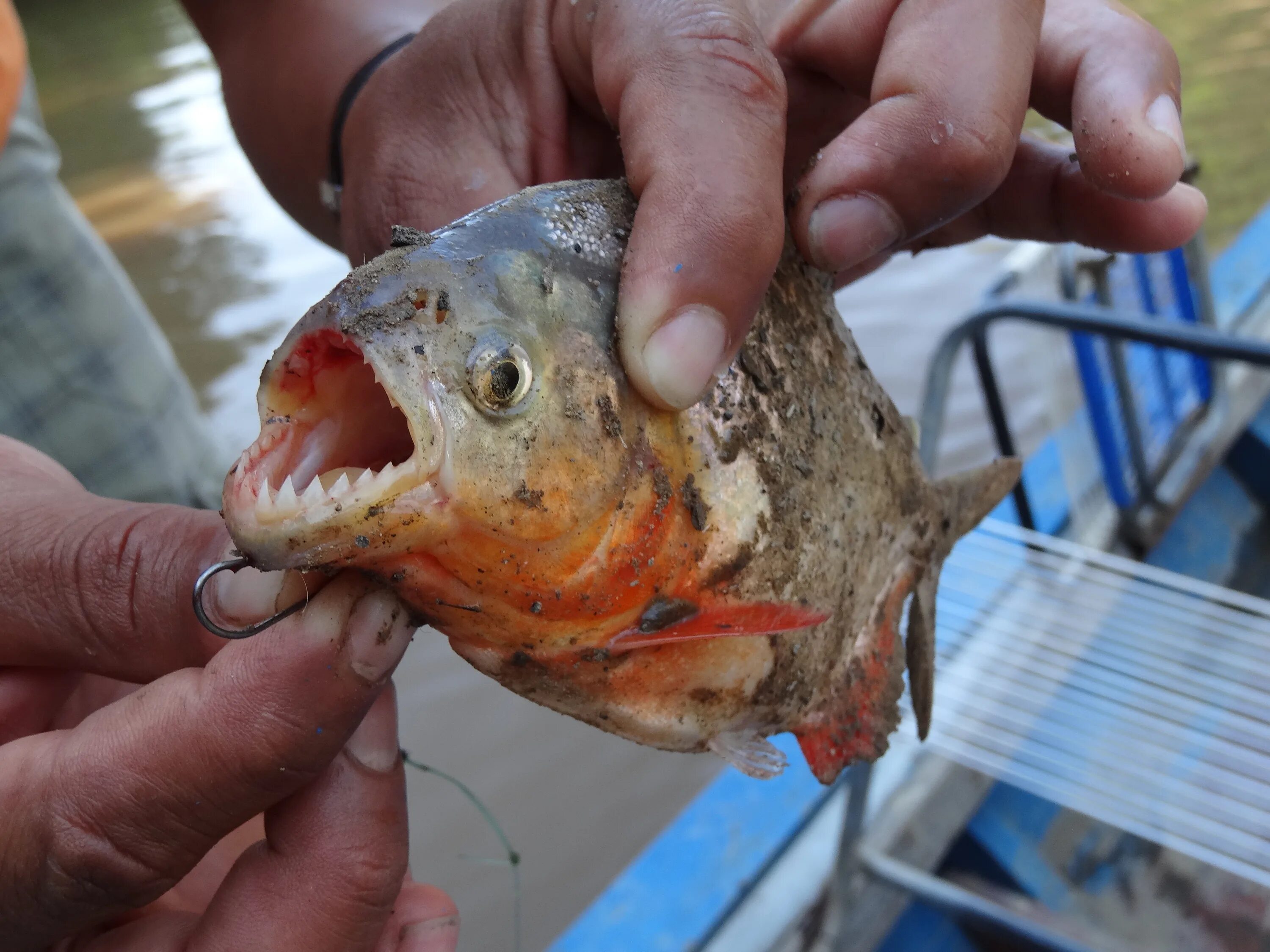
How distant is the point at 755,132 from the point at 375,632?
2.92 feet

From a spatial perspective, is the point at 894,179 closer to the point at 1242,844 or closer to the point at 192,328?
the point at 1242,844

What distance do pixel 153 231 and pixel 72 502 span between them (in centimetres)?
815

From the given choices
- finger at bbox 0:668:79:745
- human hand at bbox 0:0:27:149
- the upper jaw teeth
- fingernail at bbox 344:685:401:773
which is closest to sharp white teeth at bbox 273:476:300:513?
the upper jaw teeth

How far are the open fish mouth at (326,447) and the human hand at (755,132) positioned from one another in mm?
327

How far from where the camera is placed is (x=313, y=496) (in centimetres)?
108

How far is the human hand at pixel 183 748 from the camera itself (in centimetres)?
127

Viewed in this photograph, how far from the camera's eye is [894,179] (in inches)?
64.6

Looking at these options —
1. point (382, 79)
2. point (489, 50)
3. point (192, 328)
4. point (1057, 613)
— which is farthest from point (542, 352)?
point (192, 328)

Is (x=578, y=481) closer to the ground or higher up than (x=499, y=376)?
closer to the ground

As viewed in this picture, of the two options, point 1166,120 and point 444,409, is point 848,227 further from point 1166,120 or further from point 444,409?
point 444,409

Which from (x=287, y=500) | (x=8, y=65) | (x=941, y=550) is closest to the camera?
(x=287, y=500)

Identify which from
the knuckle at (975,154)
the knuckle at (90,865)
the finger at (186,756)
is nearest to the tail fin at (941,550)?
the knuckle at (975,154)

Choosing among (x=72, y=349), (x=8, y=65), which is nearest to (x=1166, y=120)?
(x=8, y=65)

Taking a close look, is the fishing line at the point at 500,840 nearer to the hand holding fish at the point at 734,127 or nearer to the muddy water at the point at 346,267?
the muddy water at the point at 346,267
